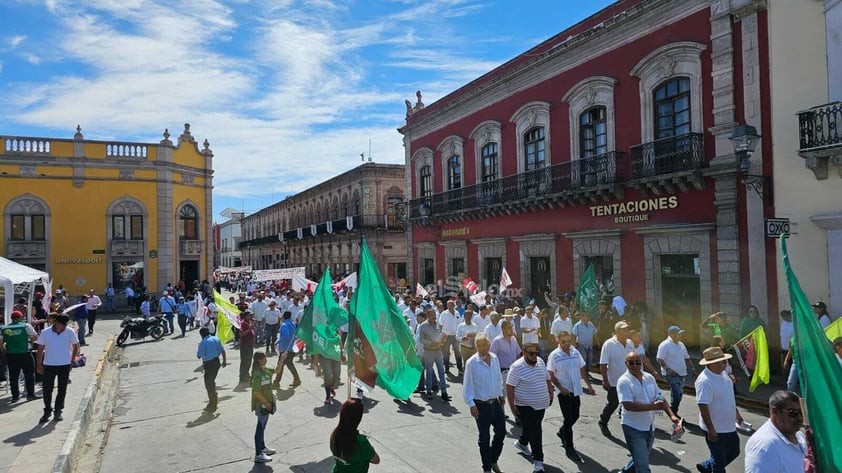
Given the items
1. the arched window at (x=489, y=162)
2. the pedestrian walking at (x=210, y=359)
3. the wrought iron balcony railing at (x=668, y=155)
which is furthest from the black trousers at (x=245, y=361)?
the arched window at (x=489, y=162)

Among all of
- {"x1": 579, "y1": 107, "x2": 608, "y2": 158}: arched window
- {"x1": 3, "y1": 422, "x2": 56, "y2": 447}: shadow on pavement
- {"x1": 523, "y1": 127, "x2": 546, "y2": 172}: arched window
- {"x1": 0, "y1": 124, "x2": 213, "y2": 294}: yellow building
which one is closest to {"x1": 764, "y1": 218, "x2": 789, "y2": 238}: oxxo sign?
{"x1": 579, "y1": 107, "x2": 608, "y2": 158}: arched window

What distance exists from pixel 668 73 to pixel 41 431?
52.6 ft

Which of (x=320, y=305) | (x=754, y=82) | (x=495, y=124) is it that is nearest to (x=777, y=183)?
(x=754, y=82)

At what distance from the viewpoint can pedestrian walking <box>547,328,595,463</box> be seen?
7738 millimetres

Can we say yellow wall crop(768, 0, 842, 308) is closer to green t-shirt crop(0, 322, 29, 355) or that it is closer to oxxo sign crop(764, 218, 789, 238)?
oxxo sign crop(764, 218, 789, 238)

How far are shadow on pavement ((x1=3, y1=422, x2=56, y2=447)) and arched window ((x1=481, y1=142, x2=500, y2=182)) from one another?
1781cm

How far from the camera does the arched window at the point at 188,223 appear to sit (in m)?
35.4

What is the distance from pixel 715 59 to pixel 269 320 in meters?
13.5

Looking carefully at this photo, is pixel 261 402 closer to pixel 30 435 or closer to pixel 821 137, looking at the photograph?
pixel 30 435

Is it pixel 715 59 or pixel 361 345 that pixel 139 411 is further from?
pixel 715 59

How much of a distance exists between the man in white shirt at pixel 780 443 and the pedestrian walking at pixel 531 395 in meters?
2.96

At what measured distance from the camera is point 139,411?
10562 millimetres

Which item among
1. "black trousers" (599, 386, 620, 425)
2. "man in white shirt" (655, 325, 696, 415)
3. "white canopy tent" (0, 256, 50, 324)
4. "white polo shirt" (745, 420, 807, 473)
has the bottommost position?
"black trousers" (599, 386, 620, 425)

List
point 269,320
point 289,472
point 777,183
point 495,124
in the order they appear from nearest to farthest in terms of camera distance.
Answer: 1. point 289,472
2. point 777,183
3. point 269,320
4. point 495,124
